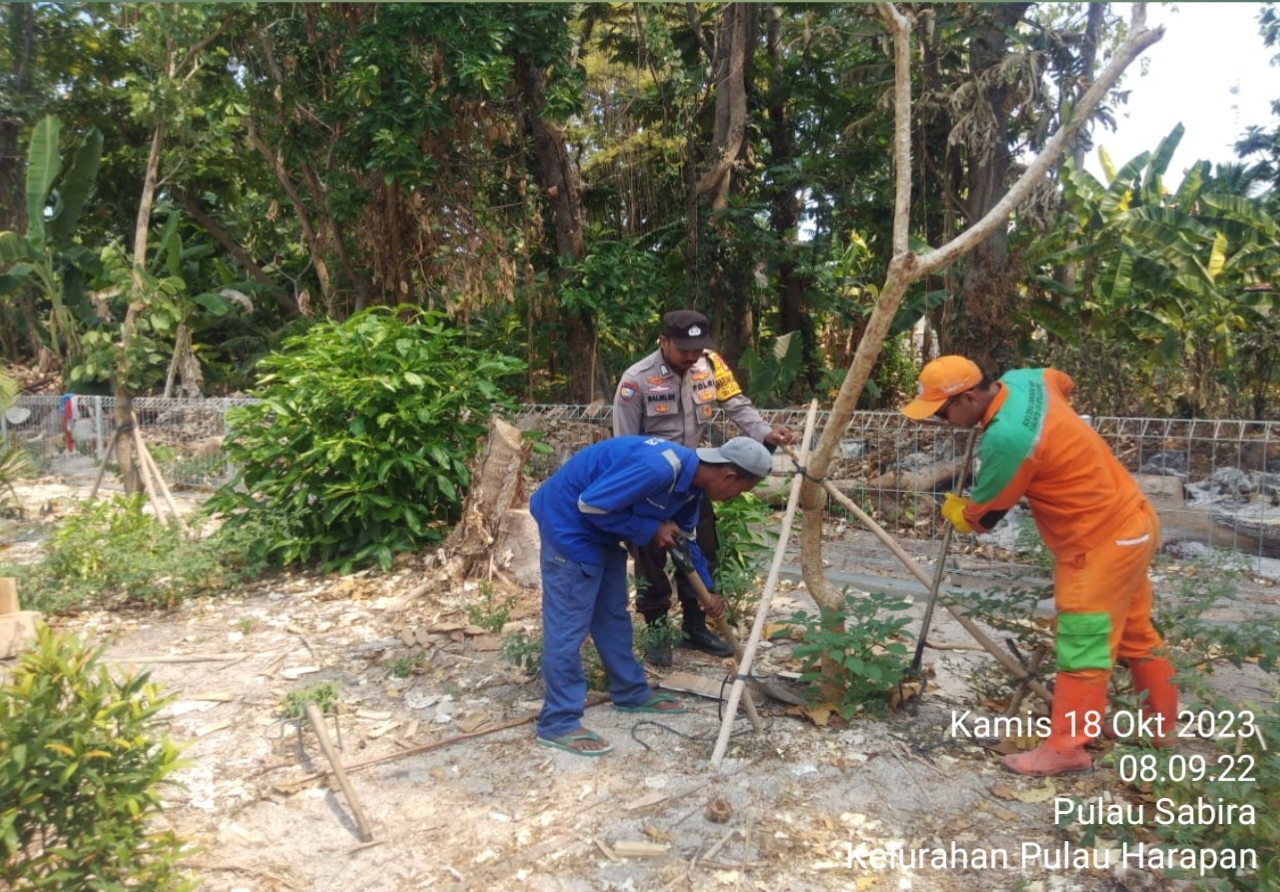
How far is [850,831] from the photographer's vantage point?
364cm

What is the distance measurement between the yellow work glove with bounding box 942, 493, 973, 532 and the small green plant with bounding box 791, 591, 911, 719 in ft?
1.41

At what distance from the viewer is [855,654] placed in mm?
4289

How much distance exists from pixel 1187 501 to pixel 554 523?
17.8 feet

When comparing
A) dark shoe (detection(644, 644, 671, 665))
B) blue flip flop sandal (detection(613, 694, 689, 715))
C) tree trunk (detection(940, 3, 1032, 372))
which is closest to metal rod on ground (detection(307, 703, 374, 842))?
blue flip flop sandal (detection(613, 694, 689, 715))

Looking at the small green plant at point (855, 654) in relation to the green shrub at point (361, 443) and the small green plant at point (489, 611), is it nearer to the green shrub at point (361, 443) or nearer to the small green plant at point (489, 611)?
the small green plant at point (489, 611)

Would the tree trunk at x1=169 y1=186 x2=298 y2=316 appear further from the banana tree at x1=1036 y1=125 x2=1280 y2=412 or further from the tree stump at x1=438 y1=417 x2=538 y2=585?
the banana tree at x1=1036 y1=125 x2=1280 y2=412

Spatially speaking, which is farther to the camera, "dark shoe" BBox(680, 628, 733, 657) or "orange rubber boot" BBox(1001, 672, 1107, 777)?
"dark shoe" BBox(680, 628, 733, 657)

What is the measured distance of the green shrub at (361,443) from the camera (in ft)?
24.4

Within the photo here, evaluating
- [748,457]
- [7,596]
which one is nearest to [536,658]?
[748,457]

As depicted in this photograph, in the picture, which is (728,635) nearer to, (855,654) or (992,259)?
(855,654)

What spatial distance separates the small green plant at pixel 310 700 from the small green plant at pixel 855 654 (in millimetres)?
2369

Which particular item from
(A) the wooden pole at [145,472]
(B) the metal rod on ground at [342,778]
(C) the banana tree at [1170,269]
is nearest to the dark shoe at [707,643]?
(B) the metal rod on ground at [342,778]

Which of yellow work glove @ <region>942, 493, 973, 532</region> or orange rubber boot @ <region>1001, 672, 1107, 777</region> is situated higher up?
yellow work glove @ <region>942, 493, 973, 532</region>

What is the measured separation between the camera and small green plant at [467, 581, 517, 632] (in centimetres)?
596
